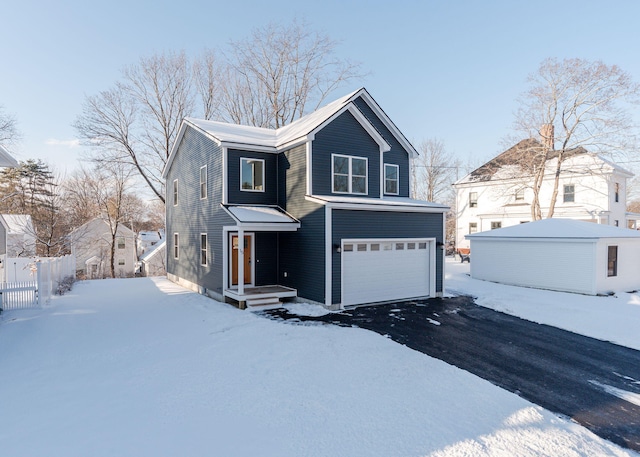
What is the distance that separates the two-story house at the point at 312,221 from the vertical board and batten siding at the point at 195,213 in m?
0.08

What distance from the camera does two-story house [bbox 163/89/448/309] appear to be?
10.8 m

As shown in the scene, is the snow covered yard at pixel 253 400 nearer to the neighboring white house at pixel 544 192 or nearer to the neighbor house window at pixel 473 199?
the neighboring white house at pixel 544 192

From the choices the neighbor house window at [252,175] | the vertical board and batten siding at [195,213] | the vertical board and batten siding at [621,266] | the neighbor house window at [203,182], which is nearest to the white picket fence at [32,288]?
the vertical board and batten siding at [195,213]

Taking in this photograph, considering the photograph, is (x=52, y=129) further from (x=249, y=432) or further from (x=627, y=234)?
(x=627, y=234)

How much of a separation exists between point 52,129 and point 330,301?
57.1 ft

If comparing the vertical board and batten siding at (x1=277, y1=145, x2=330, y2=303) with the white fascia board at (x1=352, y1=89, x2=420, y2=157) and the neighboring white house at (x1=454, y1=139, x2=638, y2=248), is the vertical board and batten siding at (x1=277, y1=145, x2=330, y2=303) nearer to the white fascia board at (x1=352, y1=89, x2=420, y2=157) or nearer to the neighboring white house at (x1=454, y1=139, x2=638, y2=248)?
the white fascia board at (x1=352, y1=89, x2=420, y2=157)

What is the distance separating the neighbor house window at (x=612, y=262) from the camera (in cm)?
1390

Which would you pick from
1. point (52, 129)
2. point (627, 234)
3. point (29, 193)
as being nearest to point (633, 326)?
point (627, 234)

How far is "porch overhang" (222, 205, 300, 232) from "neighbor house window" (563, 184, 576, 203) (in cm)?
2249

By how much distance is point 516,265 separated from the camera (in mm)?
15398

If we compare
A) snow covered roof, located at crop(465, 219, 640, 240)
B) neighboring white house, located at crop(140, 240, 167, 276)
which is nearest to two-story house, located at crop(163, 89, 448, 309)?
snow covered roof, located at crop(465, 219, 640, 240)

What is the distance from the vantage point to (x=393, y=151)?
14.8 metres

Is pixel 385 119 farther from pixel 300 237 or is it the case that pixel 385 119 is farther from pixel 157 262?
pixel 157 262

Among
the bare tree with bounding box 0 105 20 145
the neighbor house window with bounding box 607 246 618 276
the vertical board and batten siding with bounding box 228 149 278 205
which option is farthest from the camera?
the bare tree with bounding box 0 105 20 145
